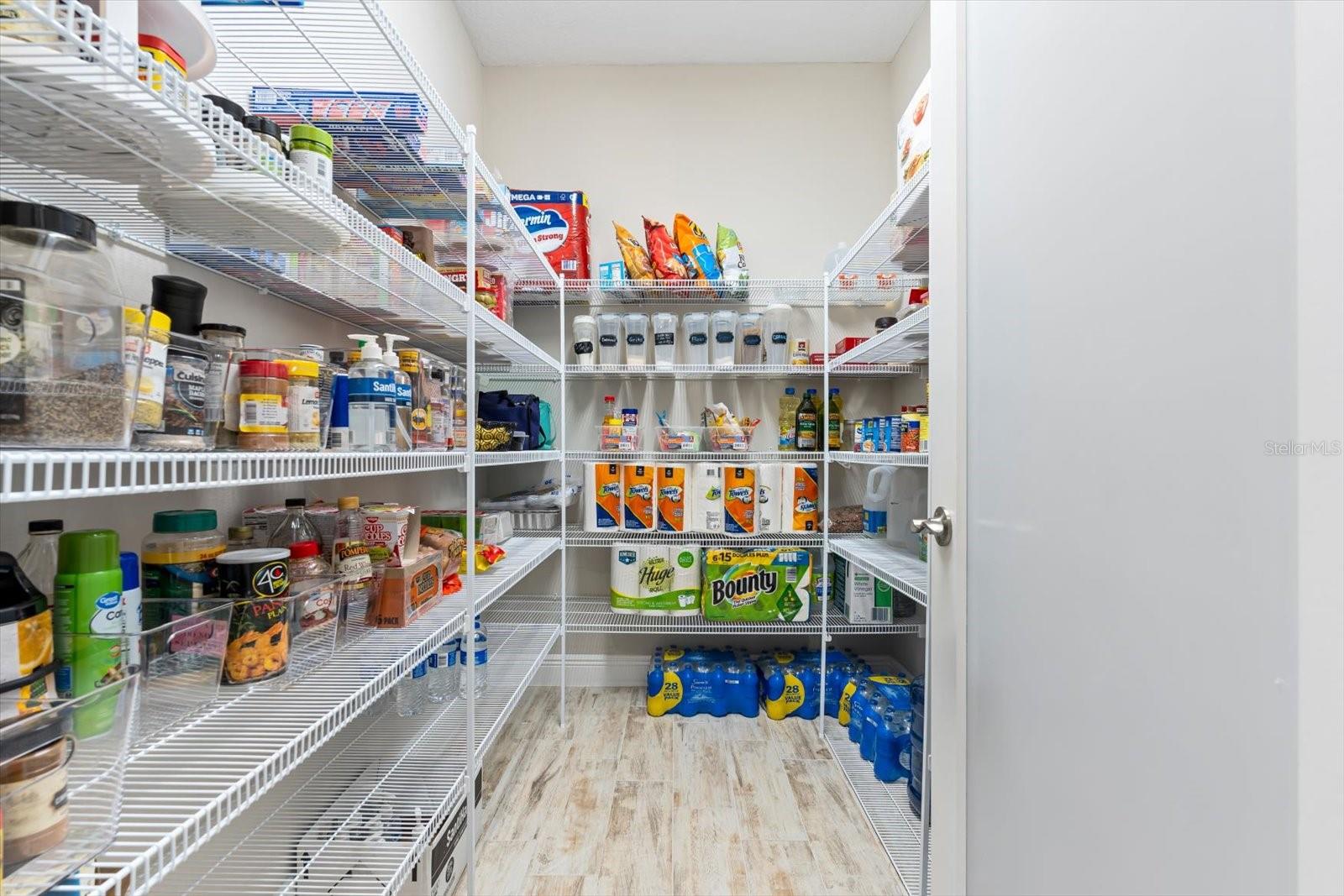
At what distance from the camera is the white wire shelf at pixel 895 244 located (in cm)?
164

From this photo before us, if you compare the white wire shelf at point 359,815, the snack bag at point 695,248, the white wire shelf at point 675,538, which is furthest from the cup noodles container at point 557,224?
the white wire shelf at point 359,815

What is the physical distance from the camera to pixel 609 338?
2689 mm

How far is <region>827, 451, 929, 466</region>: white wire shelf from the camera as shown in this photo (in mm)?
1780

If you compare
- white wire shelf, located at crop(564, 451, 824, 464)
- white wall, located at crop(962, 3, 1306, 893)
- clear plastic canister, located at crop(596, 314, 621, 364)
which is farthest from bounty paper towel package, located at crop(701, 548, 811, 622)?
white wall, located at crop(962, 3, 1306, 893)

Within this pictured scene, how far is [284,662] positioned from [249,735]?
15 cm

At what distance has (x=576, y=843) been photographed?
68.2 inches

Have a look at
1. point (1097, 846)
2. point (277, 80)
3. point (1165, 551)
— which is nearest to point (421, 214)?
point (277, 80)

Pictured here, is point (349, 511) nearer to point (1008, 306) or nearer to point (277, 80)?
point (277, 80)

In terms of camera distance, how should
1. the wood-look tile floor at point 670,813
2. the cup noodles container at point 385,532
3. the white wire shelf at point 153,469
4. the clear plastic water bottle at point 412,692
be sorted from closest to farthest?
the white wire shelf at point 153,469 < the cup noodles container at point 385,532 < the wood-look tile floor at point 670,813 < the clear plastic water bottle at point 412,692

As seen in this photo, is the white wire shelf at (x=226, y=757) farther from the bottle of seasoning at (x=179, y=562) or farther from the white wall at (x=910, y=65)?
the white wall at (x=910, y=65)

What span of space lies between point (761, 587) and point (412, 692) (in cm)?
139

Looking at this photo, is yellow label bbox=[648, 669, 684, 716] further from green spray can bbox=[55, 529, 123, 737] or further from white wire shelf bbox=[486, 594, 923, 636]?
green spray can bbox=[55, 529, 123, 737]

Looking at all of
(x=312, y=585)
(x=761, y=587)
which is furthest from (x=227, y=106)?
(x=761, y=587)

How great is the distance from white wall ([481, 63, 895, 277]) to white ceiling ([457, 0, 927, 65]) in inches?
3.0
